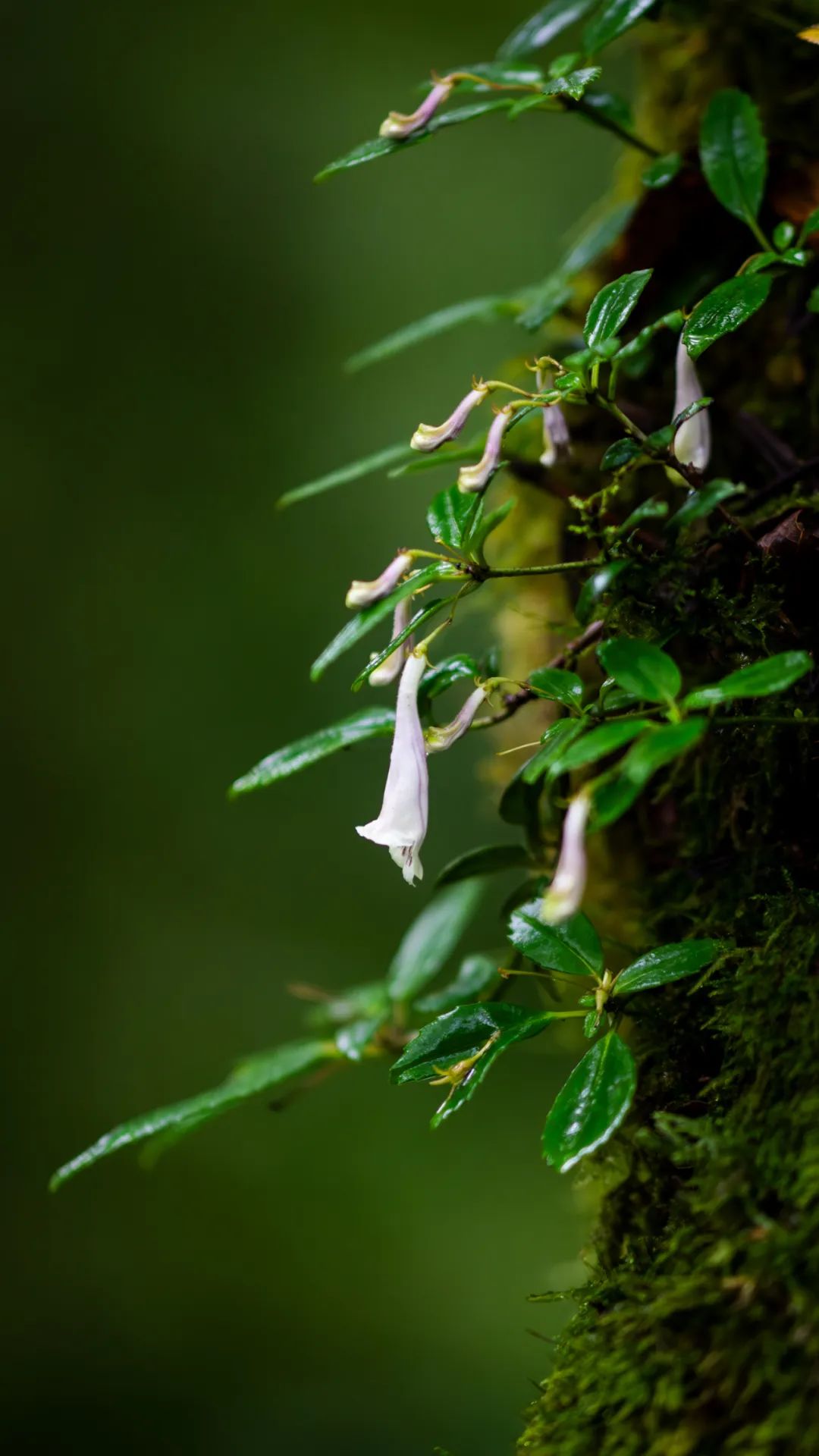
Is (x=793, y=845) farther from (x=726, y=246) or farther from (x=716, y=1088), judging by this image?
(x=726, y=246)

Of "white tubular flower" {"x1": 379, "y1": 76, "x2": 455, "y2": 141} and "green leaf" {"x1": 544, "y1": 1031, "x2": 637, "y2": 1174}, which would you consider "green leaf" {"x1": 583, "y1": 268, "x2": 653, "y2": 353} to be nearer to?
"white tubular flower" {"x1": 379, "y1": 76, "x2": 455, "y2": 141}

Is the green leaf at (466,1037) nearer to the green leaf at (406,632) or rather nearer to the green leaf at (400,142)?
the green leaf at (406,632)

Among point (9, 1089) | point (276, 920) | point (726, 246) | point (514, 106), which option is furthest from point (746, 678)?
point (9, 1089)

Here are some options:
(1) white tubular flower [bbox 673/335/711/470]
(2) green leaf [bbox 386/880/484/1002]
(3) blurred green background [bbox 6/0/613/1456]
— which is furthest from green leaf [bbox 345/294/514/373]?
(3) blurred green background [bbox 6/0/613/1456]

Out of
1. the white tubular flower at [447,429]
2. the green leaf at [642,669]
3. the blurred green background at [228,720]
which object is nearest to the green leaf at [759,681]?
the green leaf at [642,669]

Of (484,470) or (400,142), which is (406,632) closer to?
(484,470)

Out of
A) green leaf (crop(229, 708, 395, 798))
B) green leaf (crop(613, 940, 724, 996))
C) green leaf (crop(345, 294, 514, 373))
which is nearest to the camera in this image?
green leaf (crop(613, 940, 724, 996))
